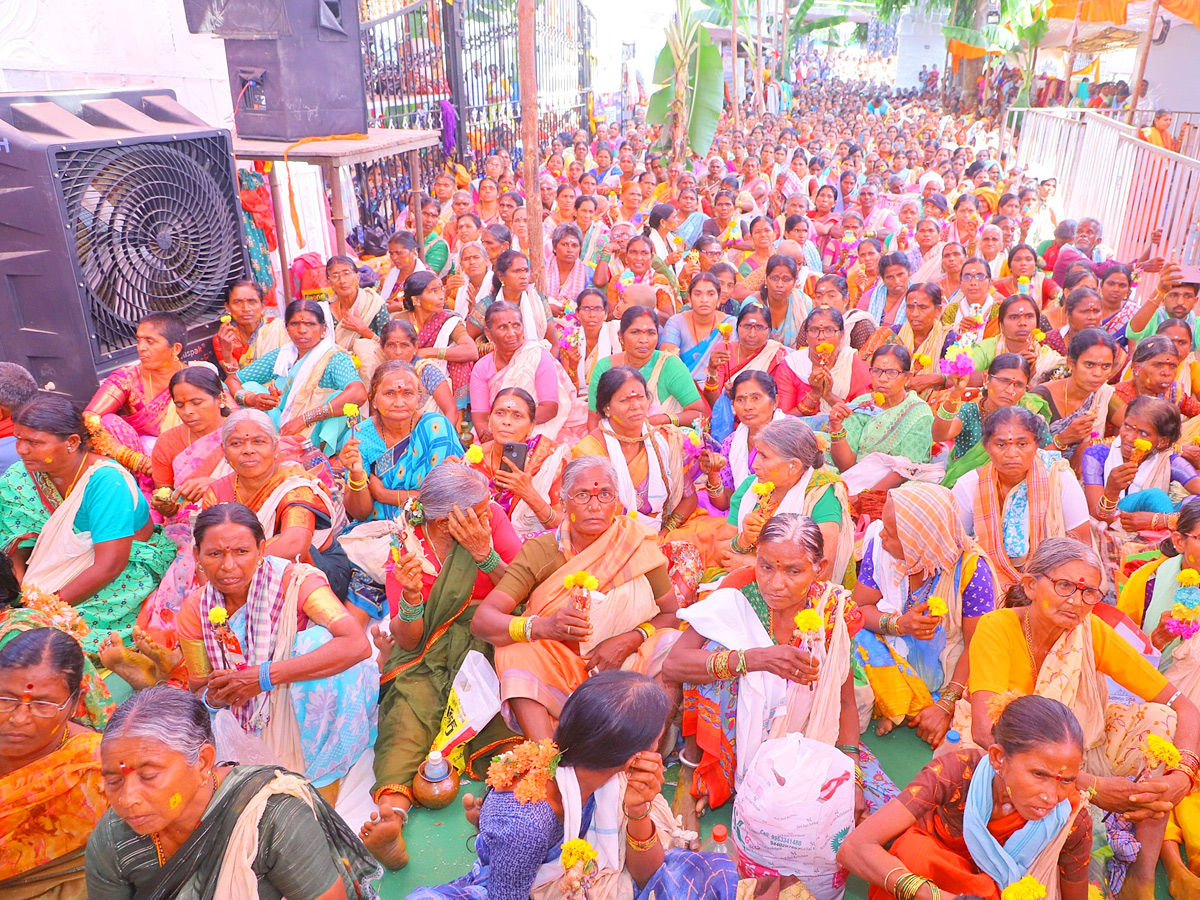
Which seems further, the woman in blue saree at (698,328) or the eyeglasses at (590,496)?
the woman in blue saree at (698,328)

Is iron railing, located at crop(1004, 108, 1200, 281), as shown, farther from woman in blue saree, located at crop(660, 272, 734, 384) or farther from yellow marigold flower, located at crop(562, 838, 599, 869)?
yellow marigold flower, located at crop(562, 838, 599, 869)

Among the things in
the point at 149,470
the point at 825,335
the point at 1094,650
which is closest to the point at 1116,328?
the point at 825,335

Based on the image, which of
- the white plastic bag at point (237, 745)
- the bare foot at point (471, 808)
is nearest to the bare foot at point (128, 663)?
the white plastic bag at point (237, 745)

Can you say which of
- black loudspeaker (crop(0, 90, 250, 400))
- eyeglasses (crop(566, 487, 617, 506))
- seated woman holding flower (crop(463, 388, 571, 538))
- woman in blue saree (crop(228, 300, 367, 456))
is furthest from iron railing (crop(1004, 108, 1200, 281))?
black loudspeaker (crop(0, 90, 250, 400))

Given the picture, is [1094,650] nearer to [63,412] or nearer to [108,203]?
[63,412]

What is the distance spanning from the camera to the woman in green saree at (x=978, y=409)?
13.5 feet

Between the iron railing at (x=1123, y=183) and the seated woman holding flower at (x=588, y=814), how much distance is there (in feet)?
26.1

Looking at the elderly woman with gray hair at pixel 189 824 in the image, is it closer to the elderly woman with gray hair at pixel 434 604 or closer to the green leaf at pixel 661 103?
the elderly woman with gray hair at pixel 434 604

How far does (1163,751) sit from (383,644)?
8.70 ft

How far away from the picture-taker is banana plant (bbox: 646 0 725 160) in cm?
1303

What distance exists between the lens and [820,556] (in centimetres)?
277

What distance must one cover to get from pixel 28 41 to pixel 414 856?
18.6ft

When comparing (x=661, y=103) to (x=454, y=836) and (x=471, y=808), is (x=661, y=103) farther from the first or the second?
(x=471, y=808)

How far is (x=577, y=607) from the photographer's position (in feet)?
9.33
